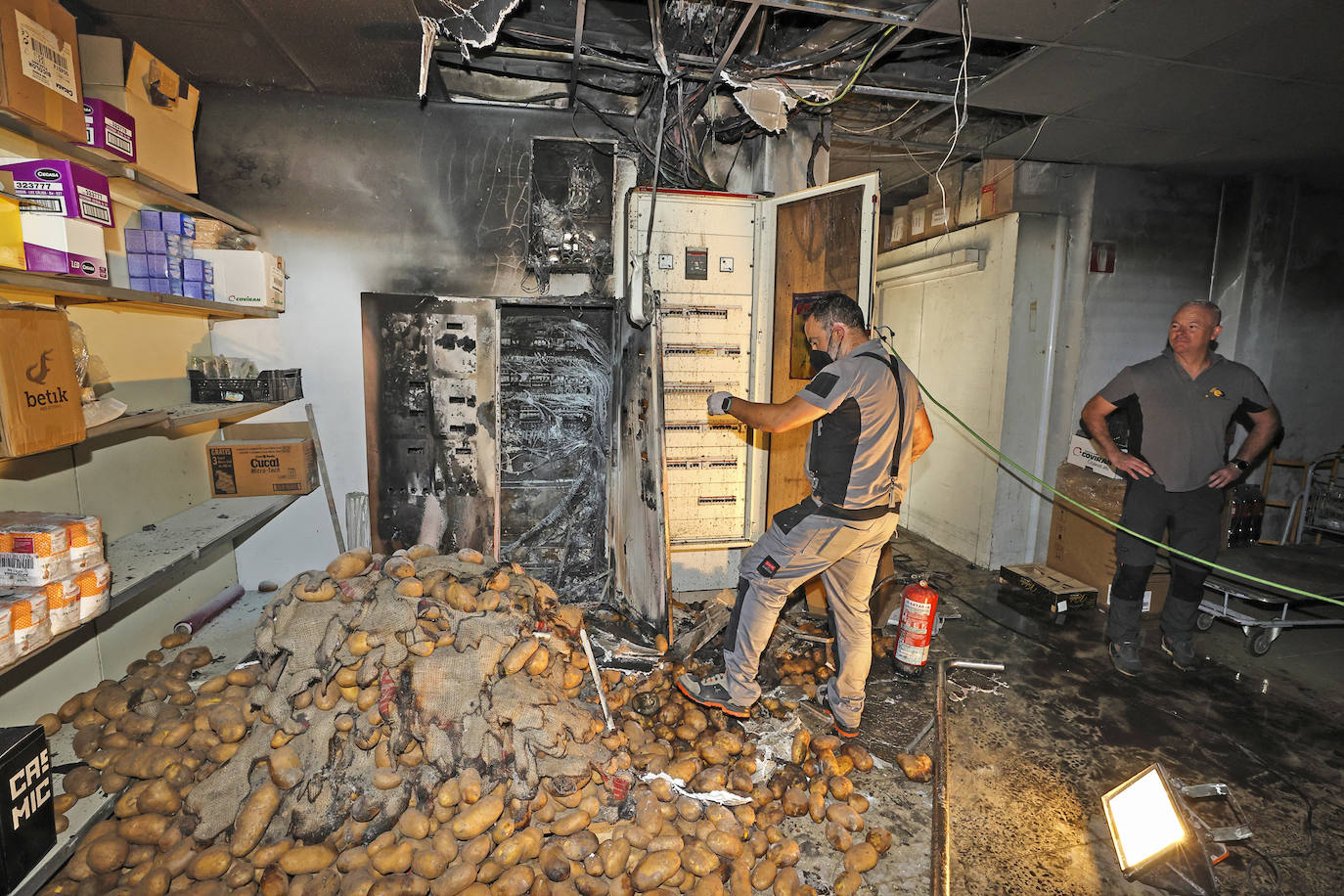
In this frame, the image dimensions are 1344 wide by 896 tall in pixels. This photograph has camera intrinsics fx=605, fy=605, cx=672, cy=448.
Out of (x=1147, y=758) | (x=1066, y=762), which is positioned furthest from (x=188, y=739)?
(x=1147, y=758)

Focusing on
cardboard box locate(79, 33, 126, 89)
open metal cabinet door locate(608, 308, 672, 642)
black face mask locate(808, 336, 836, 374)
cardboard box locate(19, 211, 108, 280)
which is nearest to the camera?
cardboard box locate(19, 211, 108, 280)

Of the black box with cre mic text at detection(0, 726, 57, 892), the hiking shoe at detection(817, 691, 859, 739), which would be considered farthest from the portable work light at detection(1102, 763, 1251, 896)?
the black box with cre mic text at detection(0, 726, 57, 892)

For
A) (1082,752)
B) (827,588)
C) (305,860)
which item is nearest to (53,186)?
(305,860)

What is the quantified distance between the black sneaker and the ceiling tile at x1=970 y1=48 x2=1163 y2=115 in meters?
2.73

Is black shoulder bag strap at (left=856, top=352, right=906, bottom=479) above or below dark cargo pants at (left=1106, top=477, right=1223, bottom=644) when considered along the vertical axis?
above

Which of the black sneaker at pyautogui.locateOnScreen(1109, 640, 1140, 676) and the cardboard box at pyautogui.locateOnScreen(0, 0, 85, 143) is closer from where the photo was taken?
the cardboard box at pyautogui.locateOnScreen(0, 0, 85, 143)

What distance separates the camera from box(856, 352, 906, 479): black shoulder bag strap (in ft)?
7.39

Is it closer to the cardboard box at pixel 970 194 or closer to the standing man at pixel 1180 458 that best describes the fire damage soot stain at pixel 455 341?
the standing man at pixel 1180 458

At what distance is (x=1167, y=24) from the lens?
7.77 feet

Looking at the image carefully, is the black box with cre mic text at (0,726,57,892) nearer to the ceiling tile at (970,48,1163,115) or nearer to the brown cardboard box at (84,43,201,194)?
the brown cardboard box at (84,43,201,194)

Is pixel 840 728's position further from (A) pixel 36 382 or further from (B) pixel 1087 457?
(A) pixel 36 382

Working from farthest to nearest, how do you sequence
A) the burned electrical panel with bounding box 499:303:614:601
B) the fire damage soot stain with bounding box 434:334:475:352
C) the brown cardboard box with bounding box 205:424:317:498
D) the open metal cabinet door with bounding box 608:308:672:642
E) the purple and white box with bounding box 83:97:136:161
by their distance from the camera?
the burned electrical panel with bounding box 499:303:614:601 < the fire damage soot stain with bounding box 434:334:475:352 < the brown cardboard box with bounding box 205:424:317:498 < the open metal cabinet door with bounding box 608:308:672:642 < the purple and white box with bounding box 83:97:136:161

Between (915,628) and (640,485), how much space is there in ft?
4.88

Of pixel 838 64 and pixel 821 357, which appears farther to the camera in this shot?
pixel 838 64
